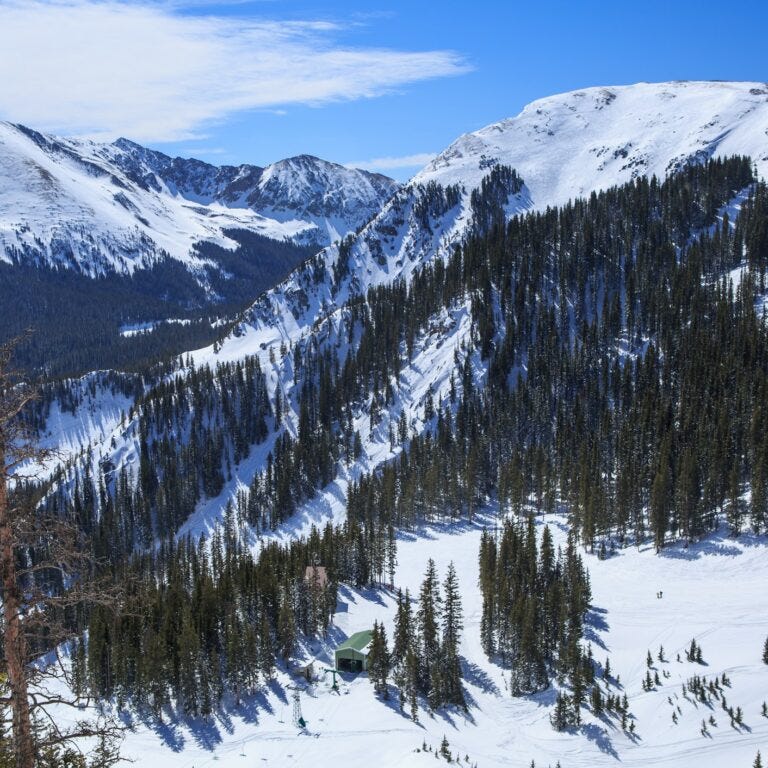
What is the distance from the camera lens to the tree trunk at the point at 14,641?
14367 mm

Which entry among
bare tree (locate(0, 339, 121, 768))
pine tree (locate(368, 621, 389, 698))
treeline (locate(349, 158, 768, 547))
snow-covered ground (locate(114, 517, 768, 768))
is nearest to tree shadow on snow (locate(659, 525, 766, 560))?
snow-covered ground (locate(114, 517, 768, 768))

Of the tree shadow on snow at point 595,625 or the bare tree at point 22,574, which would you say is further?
the tree shadow on snow at point 595,625

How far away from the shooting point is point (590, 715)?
70.8 m

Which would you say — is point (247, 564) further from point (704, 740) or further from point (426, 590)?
point (704, 740)

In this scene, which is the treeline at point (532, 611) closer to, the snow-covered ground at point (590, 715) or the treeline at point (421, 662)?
the snow-covered ground at point (590, 715)

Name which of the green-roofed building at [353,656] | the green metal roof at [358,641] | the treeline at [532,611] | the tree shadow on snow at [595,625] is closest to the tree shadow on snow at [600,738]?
the treeline at [532,611]

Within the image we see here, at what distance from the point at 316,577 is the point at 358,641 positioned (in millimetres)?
13979

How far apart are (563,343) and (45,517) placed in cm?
18673

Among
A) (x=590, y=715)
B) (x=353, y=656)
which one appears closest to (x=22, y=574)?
(x=590, y=715)

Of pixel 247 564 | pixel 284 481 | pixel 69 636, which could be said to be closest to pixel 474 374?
pixel 284 481

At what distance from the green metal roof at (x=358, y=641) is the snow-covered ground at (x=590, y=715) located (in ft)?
13.2

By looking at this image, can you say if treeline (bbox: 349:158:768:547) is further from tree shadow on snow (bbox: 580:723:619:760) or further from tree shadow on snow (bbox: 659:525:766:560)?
tree shadow on snow (bbox: 580:723:619:760)

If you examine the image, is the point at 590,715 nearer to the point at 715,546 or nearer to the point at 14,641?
the point at 715,546

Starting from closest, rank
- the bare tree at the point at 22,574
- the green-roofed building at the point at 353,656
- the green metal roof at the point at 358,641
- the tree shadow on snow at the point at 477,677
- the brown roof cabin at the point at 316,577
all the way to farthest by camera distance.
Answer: the bare tree at the point at 22,574 < the tree shadow on snow at the point at 477,677 < the green-roofed building at the point at 353,656 < the green metal roof at the point at 358,641 < the brown roof cabin at the point at 316,577
